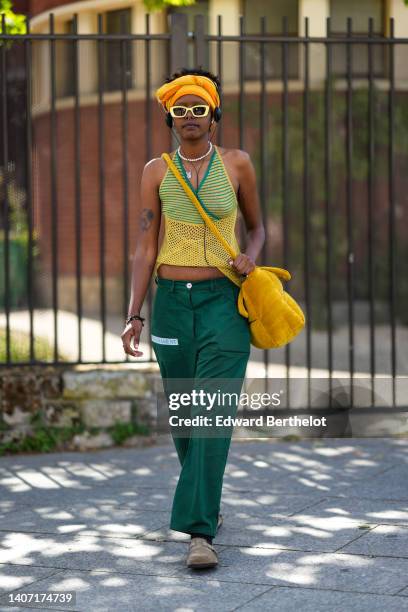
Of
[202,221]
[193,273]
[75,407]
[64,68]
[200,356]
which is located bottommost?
[75,407]

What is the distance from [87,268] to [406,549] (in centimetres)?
1247

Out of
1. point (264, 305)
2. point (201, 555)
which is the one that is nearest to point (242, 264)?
point (264, 305)

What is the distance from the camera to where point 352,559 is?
4.80 meters

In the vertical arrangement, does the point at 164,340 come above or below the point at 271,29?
below

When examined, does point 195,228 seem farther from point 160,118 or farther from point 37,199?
Result: point 37,199

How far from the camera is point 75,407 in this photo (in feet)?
24.8

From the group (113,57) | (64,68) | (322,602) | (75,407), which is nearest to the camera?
(322,602)

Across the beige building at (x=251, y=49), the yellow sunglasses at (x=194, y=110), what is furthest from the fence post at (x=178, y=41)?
the beige building at (x=251, y=49)

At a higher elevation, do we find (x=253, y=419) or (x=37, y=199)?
(x=37, y=199)

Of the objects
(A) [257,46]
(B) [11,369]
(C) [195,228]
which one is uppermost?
(A) [257,46]

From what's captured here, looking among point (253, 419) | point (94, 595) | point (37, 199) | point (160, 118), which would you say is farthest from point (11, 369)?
point (37, 199)

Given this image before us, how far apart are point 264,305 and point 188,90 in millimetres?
947

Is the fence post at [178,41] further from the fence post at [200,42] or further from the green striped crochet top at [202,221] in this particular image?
the green striped crochet top at [202,221]

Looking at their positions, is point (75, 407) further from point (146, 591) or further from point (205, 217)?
point (146, 591)
